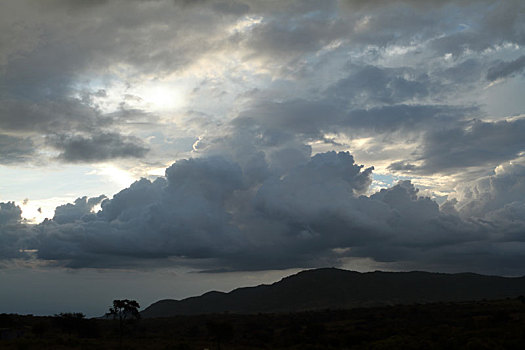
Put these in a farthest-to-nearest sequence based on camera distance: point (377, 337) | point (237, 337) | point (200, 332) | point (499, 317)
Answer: point (200, 332)
point (237, 337)
point (499, 317)
point (377, 337)

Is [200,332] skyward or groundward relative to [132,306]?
groundward

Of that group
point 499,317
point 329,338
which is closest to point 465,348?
point 329,338

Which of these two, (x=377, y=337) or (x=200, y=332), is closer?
(x=377, y=337)

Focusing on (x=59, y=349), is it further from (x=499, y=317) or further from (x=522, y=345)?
(x=499, y=317)

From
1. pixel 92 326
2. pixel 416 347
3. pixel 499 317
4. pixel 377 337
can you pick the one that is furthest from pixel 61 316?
pixel 499 317

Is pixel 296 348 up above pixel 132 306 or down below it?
below

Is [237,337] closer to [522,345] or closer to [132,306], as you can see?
[132,306]

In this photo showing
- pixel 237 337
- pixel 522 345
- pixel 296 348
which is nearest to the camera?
pixel 522 345

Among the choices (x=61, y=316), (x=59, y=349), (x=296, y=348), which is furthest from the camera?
(x=61, y=316)

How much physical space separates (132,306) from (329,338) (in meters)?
34.6

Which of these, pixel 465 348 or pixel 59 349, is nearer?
pixel 465 348

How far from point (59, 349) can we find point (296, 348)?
3091 centimetres

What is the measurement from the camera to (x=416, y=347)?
173 feet

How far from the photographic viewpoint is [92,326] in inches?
3893
